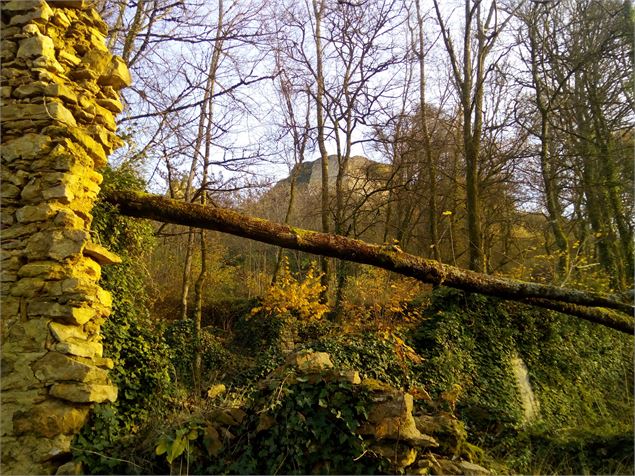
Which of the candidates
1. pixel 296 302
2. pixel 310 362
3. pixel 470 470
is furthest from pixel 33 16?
pixel 296 302

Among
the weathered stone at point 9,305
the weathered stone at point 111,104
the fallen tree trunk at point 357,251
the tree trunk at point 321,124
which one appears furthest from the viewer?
the tree trunk at point 321,124

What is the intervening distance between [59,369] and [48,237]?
4.12 feet

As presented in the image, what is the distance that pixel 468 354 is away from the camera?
30.5ft

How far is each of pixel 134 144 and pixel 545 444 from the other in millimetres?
8975

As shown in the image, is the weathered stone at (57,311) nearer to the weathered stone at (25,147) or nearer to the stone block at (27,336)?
the stone block at (27,336)

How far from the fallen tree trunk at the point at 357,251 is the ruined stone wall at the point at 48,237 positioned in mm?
1217

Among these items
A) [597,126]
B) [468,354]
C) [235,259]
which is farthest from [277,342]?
[597,126]

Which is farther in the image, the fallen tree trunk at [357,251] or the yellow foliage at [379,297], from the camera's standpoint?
the yellow foliage at [379,297]

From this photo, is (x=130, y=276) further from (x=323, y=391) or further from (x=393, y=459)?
(x=393, y=459)

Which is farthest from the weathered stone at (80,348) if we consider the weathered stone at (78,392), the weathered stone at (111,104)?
the weathered stone at (111,104)

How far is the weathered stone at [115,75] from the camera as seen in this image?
4995mm

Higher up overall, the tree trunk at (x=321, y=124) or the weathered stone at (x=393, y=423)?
the tree trunk at (x=321, y=124)

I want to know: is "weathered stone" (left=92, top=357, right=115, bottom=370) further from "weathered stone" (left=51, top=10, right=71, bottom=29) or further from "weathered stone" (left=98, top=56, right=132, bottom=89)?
"weathered stone" (left=51, top=10, right=71, bottom=29)

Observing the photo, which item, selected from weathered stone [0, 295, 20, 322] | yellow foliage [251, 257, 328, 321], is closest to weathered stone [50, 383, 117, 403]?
weathered stone [0, 295, 20, 322]
